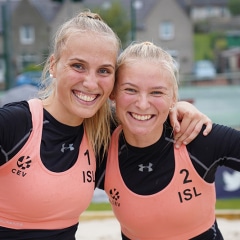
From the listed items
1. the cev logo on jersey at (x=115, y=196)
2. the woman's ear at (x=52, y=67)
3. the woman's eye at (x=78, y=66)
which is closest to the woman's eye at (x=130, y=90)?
the woman's eye at (x=78, y=66)

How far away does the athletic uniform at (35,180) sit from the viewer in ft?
7.23

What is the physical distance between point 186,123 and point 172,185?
0.28 meters

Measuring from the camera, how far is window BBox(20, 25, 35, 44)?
2618 centimetres

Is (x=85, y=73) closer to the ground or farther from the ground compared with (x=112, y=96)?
farther from the ground

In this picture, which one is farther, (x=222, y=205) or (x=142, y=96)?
(x=222, y=205)

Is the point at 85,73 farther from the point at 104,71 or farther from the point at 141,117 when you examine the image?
the point at 141,117

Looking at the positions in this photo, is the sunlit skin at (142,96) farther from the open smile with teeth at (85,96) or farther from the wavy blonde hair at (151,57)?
the open smile with teeth at (85,96)

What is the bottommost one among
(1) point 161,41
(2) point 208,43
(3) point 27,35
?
(2) point 208,43

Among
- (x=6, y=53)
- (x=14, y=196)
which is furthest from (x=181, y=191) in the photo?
(x=6, y=53)

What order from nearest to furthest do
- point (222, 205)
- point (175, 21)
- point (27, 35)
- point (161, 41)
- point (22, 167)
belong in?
point (22, 167), point (222, 205), point (27, 35), point (161, 41), point (175, 21)

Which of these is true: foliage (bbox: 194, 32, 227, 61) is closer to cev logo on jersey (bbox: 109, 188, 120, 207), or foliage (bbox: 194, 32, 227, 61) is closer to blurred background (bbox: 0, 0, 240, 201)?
blurred background (bbox: 0, 0, 240, 201)

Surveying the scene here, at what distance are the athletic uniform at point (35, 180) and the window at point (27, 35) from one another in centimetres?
2375

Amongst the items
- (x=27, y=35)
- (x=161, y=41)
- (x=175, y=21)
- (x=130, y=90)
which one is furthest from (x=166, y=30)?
(x=130, y=90)

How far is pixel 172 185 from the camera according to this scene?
2371 mm
